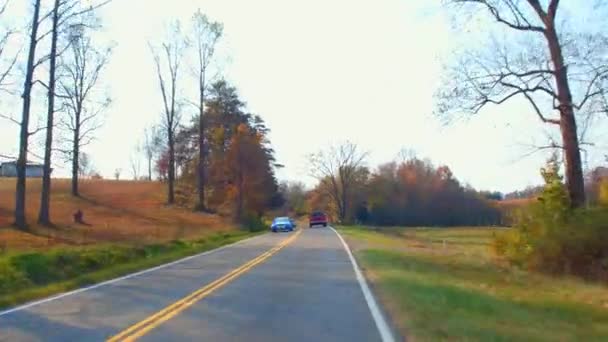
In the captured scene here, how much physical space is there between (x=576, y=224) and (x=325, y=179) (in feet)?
320

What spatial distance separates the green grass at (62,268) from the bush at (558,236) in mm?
12273

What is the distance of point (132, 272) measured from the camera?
22594mm

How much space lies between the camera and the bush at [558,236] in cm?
2312

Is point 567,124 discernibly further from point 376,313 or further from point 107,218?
point 107,218

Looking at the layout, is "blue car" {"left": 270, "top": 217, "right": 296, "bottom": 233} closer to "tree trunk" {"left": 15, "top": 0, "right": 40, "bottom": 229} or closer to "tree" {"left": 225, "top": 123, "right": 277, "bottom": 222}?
"tree" {"left": 225, "top": 123, "right": 277, "bottom": 222}

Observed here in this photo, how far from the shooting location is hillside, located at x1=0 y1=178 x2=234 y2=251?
34812 millimetres

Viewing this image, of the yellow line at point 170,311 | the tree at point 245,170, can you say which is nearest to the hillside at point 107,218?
the tree at point 245,170

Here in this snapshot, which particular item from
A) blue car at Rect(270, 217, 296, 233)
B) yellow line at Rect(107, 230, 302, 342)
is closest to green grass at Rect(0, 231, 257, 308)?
yellow line at Rect(107, 230, 302, 342)

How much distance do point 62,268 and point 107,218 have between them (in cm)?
3702

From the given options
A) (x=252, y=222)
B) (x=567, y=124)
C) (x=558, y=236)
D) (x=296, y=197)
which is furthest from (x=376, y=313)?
(x=296, y=197)

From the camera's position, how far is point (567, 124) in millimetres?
24844

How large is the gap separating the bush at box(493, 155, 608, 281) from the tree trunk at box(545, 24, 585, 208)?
0.46 meters

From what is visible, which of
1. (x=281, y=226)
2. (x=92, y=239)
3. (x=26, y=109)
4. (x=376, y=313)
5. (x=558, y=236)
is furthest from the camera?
(x=281, y=226)

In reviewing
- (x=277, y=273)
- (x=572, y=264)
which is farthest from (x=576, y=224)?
(x=277, y=273)
